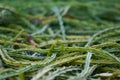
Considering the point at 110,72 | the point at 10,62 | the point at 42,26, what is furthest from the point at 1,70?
the point at 42,26

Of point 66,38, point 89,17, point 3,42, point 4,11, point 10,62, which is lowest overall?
point 10,62

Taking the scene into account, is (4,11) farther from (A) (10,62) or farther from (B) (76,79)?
(B) (76,79)

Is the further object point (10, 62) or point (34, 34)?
point (34, 34)

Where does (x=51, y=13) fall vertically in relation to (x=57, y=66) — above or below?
above

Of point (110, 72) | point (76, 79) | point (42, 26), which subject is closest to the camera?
point (76, 79)

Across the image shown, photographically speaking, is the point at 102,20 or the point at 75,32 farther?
the point at 102,20

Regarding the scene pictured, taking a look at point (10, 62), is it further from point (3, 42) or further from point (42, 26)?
point (42, 26)

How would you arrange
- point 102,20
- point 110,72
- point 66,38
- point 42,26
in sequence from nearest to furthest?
point 110,72
point 66,38
point 42,26
point 102,20

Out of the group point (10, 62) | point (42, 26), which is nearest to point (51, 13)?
point (42, 26)

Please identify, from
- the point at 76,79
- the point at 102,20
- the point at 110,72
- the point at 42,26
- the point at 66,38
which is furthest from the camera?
the point at 102,20

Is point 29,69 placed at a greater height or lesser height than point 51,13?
lesser
